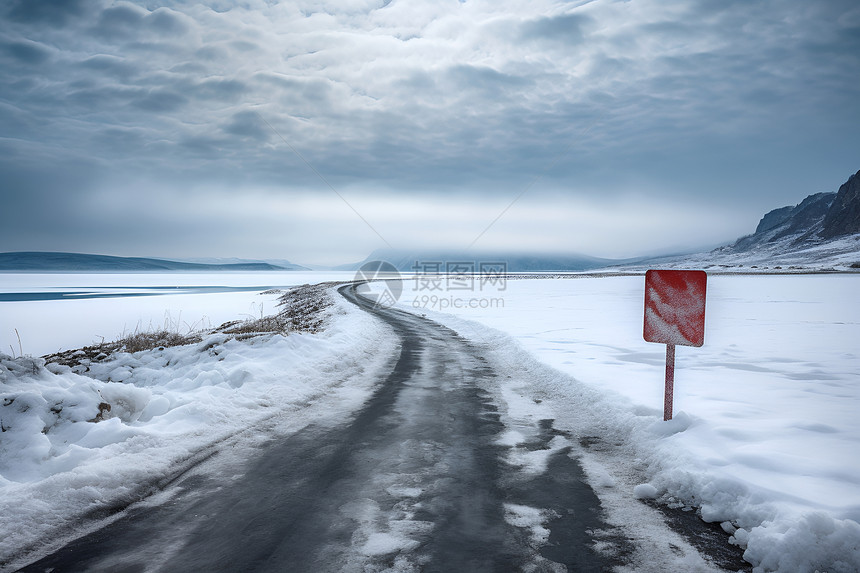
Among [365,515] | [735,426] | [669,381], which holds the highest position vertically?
[669,381]

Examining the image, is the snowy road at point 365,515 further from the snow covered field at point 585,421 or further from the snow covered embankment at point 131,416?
the snow covered embankment at point 131,416

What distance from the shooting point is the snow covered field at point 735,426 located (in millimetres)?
3424

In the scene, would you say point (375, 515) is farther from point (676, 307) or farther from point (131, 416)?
point (131, 416)

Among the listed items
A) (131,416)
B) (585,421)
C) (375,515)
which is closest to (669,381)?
(585,421)

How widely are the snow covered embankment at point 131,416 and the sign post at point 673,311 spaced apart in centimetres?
470

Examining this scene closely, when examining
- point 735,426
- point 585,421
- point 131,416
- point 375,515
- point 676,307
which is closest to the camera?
point 375,515

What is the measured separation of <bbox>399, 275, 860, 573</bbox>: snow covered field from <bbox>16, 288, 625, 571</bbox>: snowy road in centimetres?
77

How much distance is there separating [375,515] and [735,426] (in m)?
4.70

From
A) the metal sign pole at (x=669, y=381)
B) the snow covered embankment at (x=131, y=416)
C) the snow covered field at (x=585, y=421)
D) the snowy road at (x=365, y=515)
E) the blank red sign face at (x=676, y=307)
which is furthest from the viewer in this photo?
the metal sign pole at (x=669, y=381)

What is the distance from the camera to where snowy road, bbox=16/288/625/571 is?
125 inches

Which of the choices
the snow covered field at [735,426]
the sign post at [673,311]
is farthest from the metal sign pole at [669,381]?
the snow covered field at [735,426]

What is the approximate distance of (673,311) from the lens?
555 cm

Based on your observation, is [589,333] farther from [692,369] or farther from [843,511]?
[843,511]

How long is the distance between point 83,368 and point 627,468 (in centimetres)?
1021
